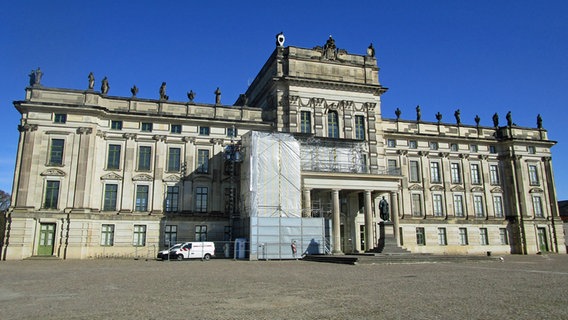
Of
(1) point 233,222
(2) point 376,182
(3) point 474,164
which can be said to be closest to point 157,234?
(1) point 233,222

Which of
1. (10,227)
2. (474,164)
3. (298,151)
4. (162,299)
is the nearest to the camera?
(162,299)

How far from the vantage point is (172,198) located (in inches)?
1581

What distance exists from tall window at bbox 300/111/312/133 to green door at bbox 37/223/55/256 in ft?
79.0

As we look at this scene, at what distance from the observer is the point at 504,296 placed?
12117 millimetres

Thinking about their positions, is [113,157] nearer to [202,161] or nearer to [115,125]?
[115,125]

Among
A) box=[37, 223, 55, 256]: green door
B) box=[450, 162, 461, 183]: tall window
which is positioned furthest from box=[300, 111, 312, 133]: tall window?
box=[37, 223, 55, 256]: green door

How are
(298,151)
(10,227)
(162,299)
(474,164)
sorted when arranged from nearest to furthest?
1. (162,299)
2. (10,227)
3. (298,151)
4. (474,164)

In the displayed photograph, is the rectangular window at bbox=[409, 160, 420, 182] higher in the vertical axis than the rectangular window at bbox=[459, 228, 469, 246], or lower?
higher

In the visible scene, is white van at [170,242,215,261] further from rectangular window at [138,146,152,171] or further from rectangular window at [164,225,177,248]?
rectangular window at [138,146,152,171]

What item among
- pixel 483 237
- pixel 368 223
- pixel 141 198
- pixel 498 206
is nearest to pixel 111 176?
pixel 141 198

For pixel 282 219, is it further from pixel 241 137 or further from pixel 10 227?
pixel 10 227

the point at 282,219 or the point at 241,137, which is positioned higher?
the point at 241,137

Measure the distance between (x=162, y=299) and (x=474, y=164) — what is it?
4828 centimetres

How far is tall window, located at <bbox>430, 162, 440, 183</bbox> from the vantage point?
49781 mm
